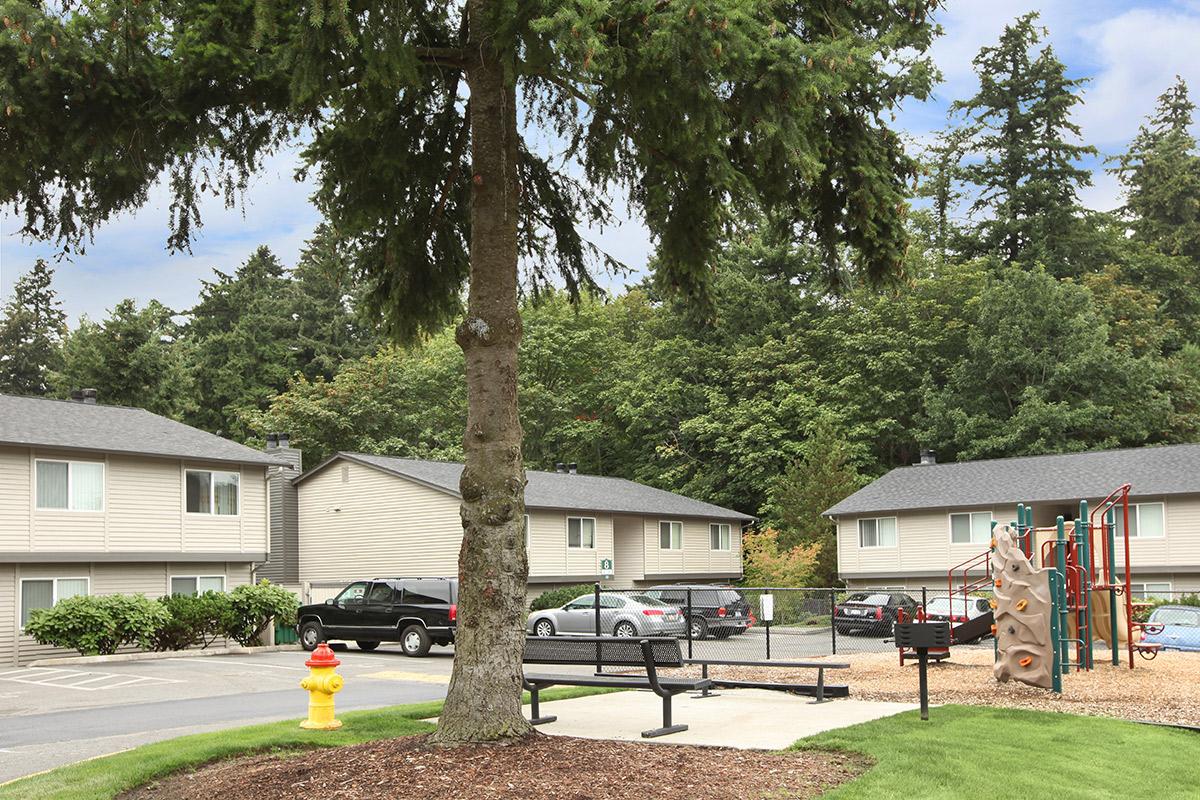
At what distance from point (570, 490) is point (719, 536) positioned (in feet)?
30.1

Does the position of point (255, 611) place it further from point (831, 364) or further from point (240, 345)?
point (240, 345)

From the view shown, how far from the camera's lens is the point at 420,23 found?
10602mm

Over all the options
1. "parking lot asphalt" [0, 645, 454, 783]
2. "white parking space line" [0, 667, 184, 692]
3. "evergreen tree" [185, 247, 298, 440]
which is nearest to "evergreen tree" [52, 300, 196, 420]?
"evergreen tree" [185, 247, 298, 440]

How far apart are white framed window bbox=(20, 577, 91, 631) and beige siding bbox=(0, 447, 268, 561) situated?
85 centimetres

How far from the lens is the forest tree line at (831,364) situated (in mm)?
49844

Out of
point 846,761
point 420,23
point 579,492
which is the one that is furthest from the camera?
point 579,492

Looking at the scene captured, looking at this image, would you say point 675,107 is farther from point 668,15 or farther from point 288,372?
point 288,372

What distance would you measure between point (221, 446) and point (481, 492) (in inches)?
1030

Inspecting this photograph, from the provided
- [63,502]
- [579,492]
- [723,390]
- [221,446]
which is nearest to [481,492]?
[63,502]

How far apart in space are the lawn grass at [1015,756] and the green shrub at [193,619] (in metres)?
21.5

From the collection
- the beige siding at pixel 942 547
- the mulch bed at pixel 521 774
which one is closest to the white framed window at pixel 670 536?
the beige siding at pixel 942 547

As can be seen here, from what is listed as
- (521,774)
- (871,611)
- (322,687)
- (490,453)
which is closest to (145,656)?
(322,687)

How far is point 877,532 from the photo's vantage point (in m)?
44.7

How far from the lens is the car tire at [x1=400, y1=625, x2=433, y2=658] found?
27.4 meters
